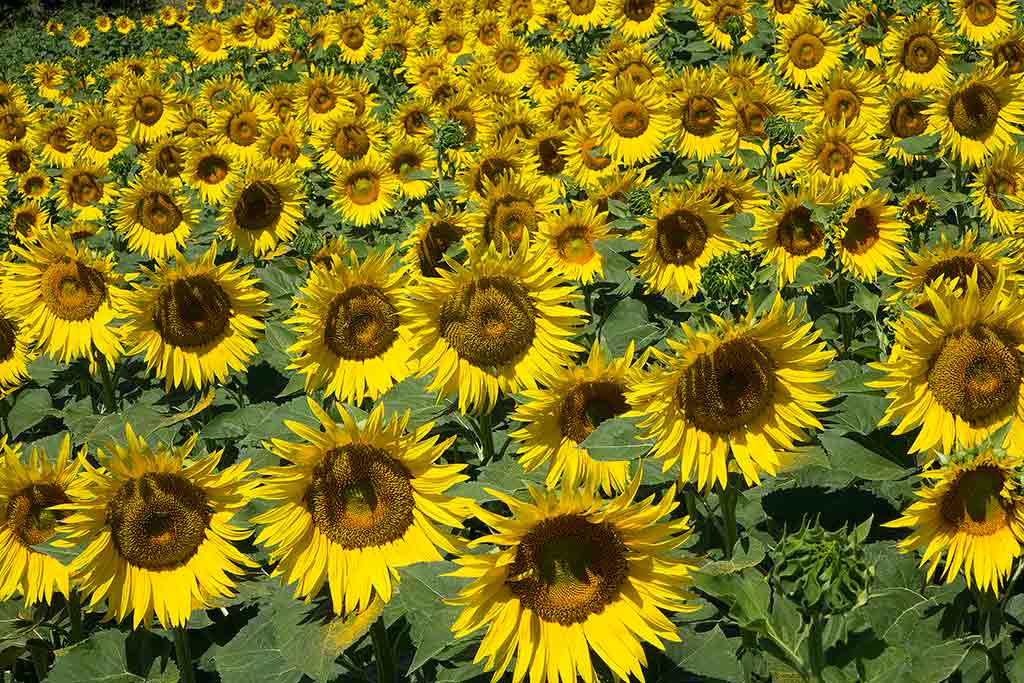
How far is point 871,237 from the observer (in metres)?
5.13

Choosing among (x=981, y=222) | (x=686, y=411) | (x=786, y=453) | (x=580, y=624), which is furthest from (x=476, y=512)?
(x=981, y=222)

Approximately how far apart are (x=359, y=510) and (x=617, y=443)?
0.85m

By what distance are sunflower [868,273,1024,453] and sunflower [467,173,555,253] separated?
2.54m

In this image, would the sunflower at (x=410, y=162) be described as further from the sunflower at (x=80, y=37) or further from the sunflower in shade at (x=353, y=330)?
the sunflower at (x=80, y=37)

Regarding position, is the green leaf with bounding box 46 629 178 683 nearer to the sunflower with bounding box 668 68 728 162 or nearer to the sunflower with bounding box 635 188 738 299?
the sunflower with bounding box 635 188 738 299

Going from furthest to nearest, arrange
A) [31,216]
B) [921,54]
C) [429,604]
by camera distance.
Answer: [31,216], [921,54], [429,604]

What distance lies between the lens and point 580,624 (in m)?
2.59

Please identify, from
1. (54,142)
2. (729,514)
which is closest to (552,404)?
(729,514)

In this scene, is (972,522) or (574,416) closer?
(972,522)

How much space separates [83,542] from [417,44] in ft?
28.4

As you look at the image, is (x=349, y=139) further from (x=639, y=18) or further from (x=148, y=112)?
(x=639, y=18)

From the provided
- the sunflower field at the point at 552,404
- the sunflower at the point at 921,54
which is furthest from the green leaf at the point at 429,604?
the sunflower at the point at 921,54

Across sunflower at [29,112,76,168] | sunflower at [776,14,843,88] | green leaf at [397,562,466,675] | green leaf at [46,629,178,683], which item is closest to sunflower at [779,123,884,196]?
sunflower at [776,14,843,88]

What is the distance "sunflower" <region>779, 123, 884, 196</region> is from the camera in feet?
18.9
